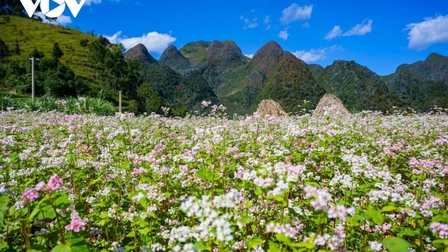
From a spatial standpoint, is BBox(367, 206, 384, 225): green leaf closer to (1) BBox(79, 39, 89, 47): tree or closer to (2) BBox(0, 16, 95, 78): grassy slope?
(2) BBox(0, 16, 95, 78): grassy slope

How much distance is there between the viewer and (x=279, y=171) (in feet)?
8.10

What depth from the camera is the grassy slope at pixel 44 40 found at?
285ft

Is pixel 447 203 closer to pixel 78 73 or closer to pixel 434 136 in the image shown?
pixel 434 136

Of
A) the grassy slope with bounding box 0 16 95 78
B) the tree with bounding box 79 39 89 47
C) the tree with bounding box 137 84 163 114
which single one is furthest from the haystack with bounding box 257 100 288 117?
the tree with bounding box 79 39 89 47

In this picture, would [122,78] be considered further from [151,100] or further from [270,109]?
[270,109]

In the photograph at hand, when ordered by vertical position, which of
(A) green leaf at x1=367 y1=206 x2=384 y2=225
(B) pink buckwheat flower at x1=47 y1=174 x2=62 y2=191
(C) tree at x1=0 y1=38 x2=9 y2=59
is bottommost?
(A) green leaf at x1=367 y1=206 x2=384 y2=225

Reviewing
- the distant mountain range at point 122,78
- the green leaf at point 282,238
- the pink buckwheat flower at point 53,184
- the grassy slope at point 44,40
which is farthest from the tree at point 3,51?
the green leaf at point 282,238

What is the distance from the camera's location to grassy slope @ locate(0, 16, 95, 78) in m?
86.8

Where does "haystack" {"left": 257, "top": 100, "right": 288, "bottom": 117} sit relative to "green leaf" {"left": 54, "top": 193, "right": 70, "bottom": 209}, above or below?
above

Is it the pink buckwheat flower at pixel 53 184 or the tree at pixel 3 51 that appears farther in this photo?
the tree at pixel 3 51

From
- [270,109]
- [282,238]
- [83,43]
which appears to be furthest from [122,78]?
[282,238]

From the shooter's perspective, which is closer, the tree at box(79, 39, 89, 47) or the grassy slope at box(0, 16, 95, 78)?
the grassy slope at box(0, 16, 95, 78)

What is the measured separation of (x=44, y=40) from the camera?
9950 cm

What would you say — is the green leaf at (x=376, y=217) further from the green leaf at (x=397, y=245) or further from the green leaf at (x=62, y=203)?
the green leaf at (x=62, y=203)
